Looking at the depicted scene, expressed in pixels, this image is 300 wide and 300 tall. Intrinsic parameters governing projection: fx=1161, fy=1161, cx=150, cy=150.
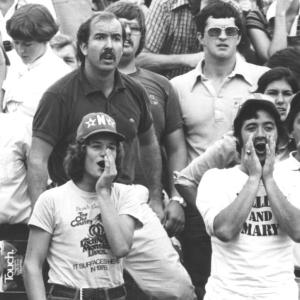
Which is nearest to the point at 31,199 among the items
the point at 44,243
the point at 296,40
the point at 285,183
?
the point at 44,243

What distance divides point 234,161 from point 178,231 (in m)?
1.11

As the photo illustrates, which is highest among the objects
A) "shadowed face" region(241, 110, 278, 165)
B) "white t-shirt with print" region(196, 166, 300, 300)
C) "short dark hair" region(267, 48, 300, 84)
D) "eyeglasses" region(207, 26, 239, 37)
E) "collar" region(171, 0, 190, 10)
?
"collar" region(171, 0, 190, 10)

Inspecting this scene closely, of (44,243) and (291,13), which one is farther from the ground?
(291,13)

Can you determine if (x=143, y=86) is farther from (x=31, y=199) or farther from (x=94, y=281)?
(x=94, y=281)

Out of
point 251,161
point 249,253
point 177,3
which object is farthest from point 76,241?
point 177,3

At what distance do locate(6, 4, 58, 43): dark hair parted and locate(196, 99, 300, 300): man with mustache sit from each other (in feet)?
7.95

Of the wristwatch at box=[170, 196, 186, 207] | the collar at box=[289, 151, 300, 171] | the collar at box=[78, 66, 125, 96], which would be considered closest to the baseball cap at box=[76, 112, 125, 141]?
the collar at box=[78, 66, 125, 96]

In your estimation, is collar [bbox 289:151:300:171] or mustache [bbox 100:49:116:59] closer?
collar [bbox 289:151:300:171]

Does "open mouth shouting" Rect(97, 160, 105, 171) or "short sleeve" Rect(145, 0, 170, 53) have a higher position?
"short sleeve" Rect(145, 0, 170, 53)

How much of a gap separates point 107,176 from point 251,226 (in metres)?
0.89

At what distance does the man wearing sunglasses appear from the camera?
28.2 ft

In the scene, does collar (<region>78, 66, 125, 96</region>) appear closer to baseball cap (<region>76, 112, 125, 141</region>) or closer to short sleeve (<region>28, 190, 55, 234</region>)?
baseball cap (<region>76, 112, 125, 141</region>)

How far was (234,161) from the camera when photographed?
291 inches

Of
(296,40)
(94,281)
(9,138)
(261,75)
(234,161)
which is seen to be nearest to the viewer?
(94,281)
